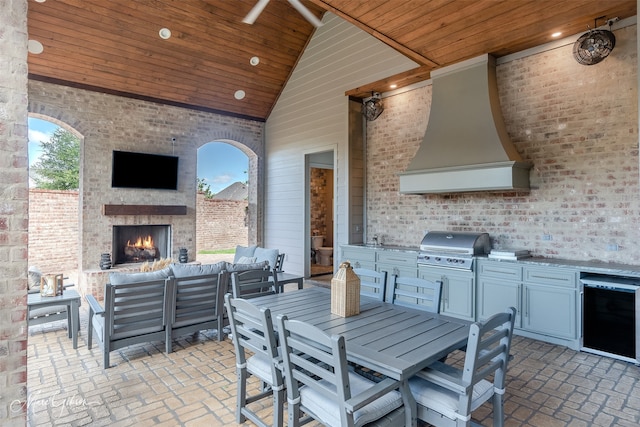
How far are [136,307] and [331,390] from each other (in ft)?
8.37

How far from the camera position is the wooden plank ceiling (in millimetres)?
3850

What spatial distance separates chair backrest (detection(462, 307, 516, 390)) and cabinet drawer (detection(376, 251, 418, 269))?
326 cm

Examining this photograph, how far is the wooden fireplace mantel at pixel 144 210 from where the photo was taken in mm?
6980

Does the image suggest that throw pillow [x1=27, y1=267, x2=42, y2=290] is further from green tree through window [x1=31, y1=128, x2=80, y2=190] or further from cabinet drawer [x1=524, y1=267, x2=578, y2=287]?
green tree through window [x1=31, y1=128, x2=80, y2=190]

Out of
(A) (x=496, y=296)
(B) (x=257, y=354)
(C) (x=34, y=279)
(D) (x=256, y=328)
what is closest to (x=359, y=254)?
(A) (x=496, y=296)

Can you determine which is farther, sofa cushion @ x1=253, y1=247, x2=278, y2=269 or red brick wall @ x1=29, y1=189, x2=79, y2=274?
red brick wall @ x1=29, y1=189, x2=79, y2=274

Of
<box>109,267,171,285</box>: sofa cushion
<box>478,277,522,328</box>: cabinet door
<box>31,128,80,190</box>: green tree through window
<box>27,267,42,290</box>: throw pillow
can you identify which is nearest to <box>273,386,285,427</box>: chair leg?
<box>109,267,171,285</box>: sofa cushion

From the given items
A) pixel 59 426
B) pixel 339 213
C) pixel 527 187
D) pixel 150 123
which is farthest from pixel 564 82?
pixel 150 123

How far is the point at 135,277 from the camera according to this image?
3.62 m

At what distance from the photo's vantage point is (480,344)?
181cm

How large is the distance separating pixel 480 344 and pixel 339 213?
17.3 feet

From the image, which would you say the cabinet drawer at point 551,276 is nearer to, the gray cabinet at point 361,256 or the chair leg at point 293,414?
the gray cabinet at point 361,256

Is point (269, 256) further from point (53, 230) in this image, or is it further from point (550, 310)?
point (53, 230)

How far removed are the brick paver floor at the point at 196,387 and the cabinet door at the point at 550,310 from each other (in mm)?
198
